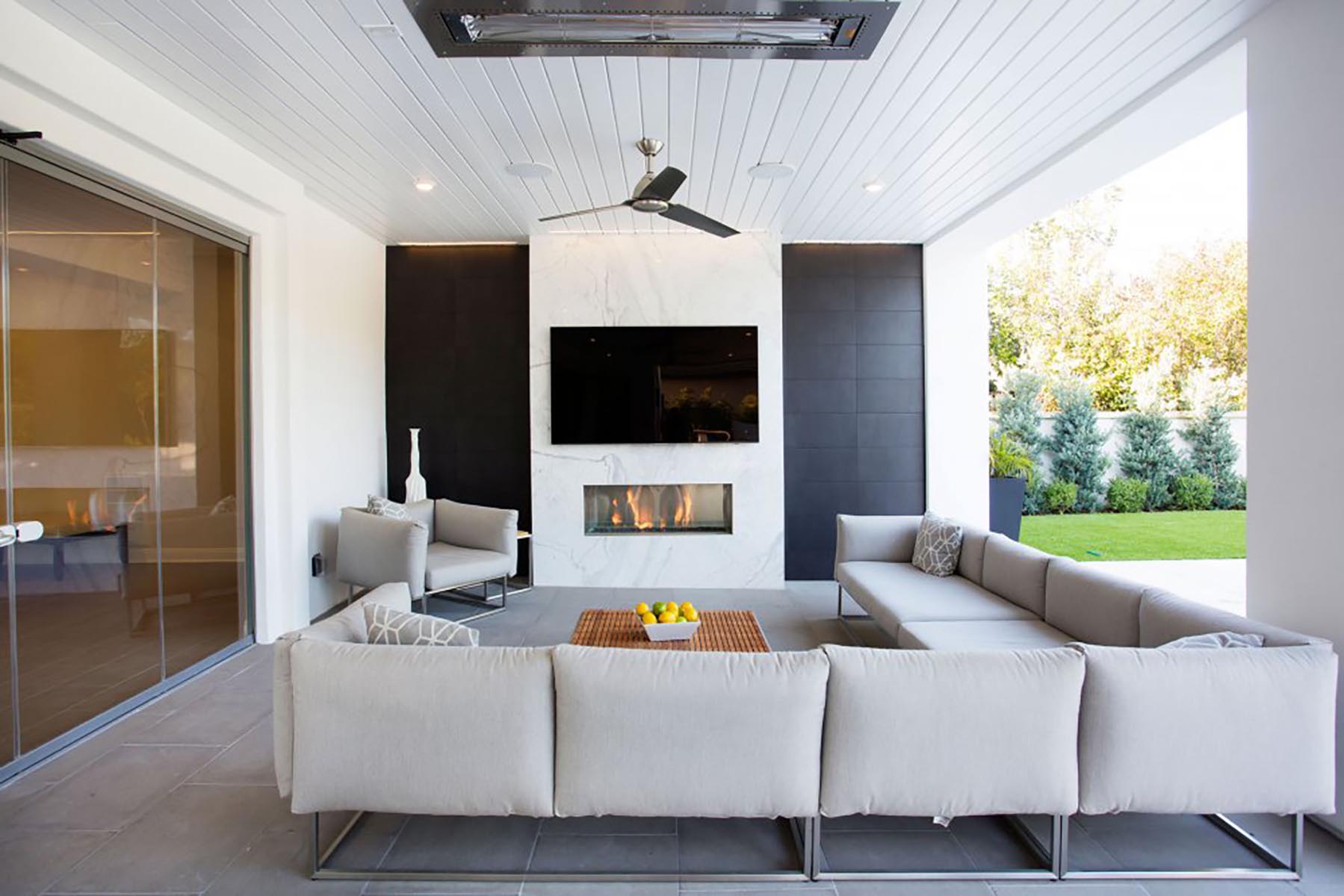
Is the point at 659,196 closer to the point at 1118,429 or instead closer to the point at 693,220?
the point at 693,220

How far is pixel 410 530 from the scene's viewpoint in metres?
4.25

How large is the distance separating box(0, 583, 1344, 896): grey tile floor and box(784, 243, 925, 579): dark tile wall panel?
11.9 feet

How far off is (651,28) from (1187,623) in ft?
8.93

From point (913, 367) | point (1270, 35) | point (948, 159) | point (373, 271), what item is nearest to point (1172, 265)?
point (913, 367)

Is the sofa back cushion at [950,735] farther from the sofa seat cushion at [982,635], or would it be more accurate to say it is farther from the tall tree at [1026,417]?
the tall tree at [1026,417]

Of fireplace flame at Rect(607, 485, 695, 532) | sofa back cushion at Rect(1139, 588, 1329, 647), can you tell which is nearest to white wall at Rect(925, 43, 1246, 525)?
fireplace flame at Rect(607, 485, 695, 532)

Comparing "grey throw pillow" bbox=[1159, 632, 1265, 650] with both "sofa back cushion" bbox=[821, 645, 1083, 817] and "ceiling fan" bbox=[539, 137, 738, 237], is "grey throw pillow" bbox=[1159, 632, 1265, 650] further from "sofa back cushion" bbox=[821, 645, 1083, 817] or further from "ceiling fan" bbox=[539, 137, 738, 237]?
"ceiling fan" bbox=[539, 137, 738, 237]

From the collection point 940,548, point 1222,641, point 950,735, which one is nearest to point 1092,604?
point 1222,641

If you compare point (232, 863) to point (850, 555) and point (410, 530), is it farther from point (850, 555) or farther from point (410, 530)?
point (850, 555)

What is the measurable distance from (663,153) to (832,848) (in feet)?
11.1

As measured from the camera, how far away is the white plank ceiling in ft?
8.15

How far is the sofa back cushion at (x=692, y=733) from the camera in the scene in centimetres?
186

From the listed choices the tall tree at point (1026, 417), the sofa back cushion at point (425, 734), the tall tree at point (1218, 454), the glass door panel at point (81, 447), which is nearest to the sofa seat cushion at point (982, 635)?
the sofa back cushion at point (425, 734)

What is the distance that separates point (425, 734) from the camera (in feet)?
6.22
